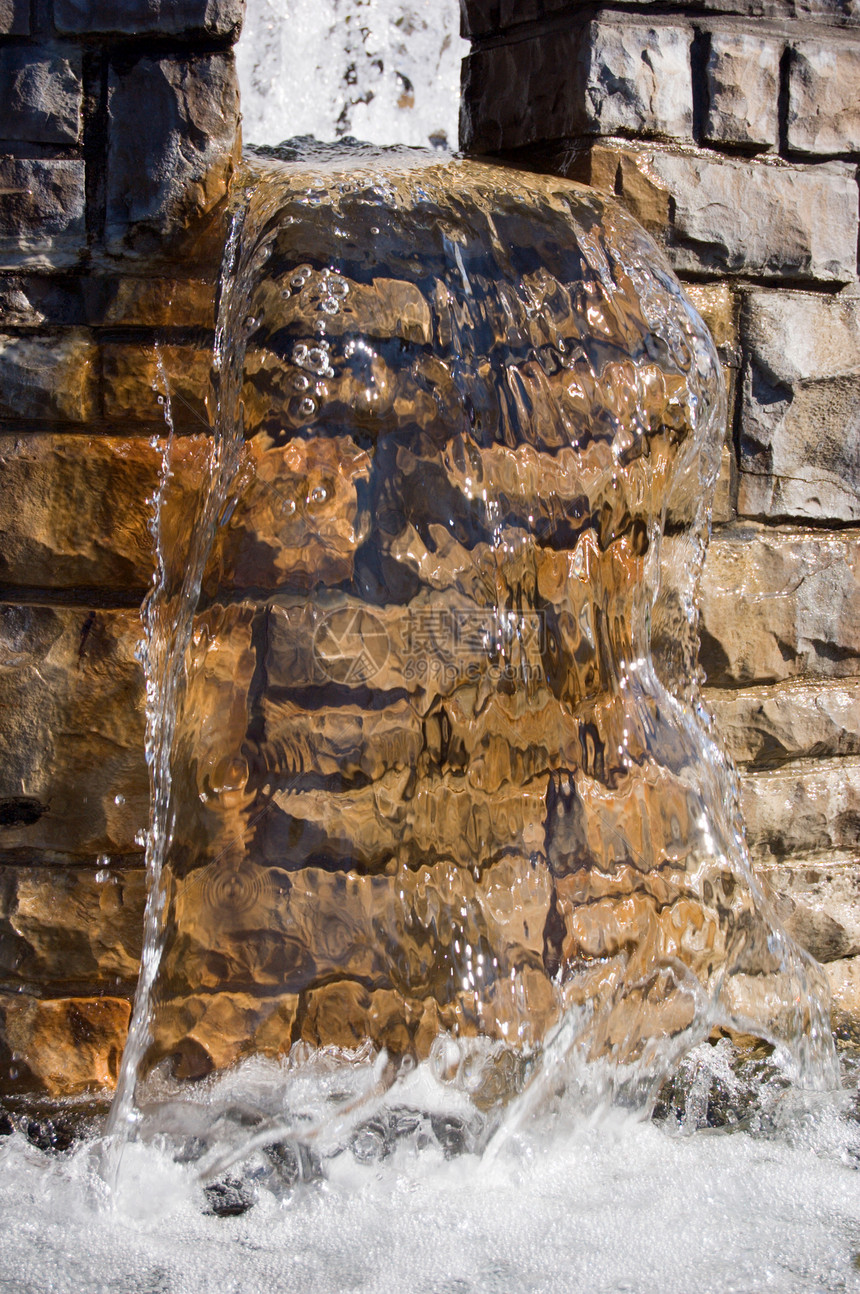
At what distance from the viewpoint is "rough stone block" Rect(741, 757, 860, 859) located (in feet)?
6.17

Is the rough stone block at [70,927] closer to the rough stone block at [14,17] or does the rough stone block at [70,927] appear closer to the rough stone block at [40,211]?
the rough stone block at [40,211]

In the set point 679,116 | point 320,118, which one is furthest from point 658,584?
point 320,118

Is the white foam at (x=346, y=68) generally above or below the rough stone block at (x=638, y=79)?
above

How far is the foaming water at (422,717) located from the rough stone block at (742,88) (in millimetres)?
372

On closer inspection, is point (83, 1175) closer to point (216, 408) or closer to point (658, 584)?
point (216, 408)

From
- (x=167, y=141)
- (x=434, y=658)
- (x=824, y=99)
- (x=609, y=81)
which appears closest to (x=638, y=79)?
(x=609, y=81)

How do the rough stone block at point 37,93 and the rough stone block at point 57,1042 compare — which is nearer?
the rough stone block at point 37,93

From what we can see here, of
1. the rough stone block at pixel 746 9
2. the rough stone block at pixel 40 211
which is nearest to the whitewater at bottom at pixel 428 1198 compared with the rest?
the rough stone block at pixel 40 211

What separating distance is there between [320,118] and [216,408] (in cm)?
157

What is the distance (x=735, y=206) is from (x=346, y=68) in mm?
1363

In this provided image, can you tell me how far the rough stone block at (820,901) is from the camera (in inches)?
74.6

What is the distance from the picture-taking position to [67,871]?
163 centimetres

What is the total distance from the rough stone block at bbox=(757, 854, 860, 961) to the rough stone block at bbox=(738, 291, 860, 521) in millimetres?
626

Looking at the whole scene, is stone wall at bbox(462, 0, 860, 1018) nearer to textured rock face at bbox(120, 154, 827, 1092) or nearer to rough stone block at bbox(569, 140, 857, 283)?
rough stone block at bbox(569, 140, 857, 283)
